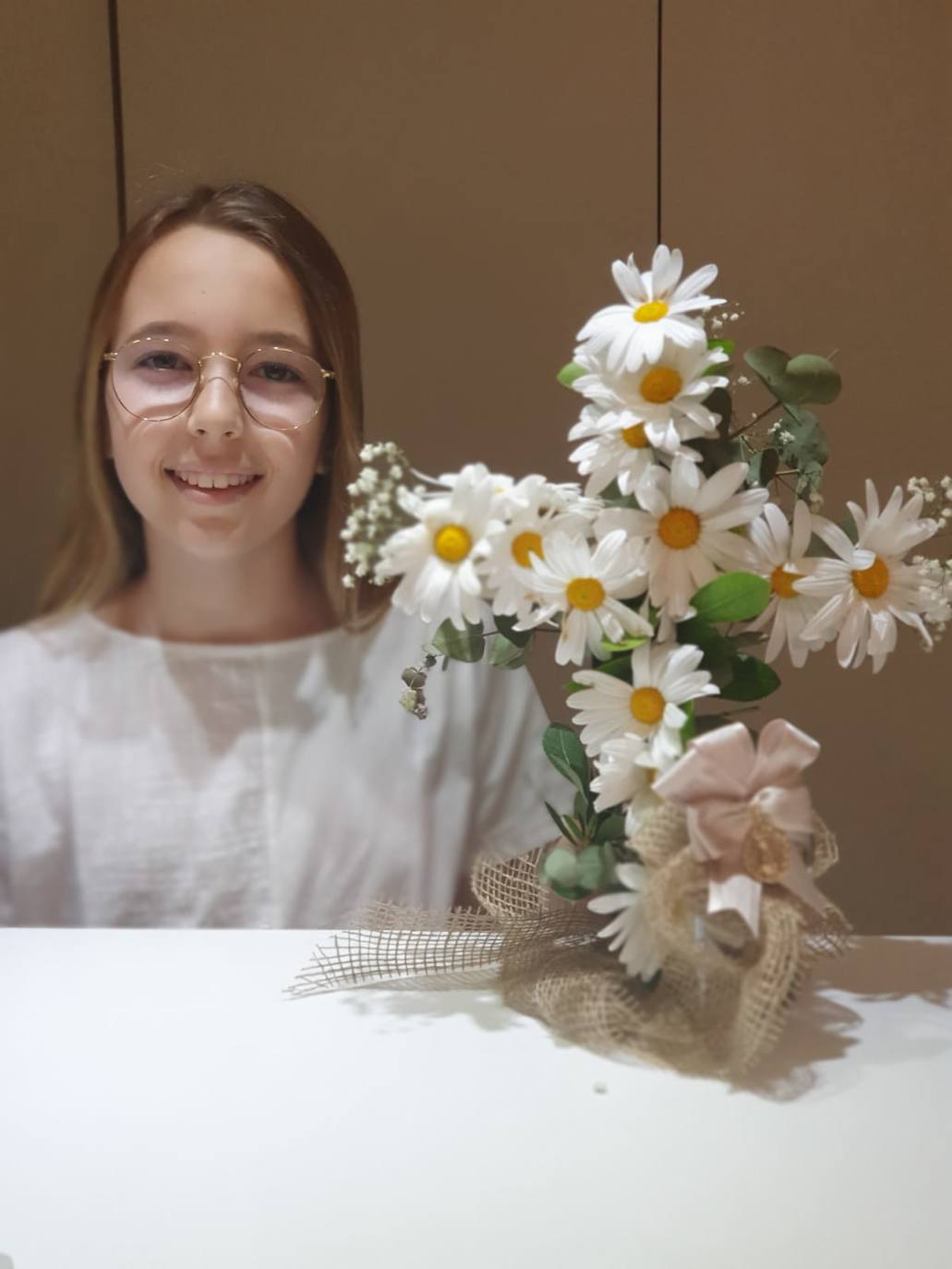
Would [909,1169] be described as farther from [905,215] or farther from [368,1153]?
[905,215]

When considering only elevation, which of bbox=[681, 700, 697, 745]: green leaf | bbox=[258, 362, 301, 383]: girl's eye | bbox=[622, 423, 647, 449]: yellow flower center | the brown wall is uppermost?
the brown wall

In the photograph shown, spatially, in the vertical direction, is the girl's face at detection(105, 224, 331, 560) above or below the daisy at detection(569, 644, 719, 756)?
above

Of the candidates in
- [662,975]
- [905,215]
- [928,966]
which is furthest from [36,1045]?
[905,215]

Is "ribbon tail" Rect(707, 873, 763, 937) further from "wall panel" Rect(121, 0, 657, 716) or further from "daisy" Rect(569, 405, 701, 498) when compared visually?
"wall panel" Rect(121, 0, 657, 716)

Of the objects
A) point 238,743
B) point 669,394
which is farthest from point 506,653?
point 238,743

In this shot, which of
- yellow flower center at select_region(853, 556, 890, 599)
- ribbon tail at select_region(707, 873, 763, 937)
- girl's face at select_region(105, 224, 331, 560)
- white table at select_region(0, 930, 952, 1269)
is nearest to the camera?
white table at select_region(0, 930, 952, 1269)

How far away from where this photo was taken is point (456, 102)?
105cm

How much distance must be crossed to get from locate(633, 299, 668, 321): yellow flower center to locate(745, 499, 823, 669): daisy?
0.49ft

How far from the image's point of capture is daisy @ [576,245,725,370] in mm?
767

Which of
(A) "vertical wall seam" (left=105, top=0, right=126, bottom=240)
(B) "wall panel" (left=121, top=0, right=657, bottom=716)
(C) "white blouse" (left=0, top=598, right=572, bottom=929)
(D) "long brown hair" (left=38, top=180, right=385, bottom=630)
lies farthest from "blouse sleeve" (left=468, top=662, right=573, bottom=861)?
(A) "vertical wall seam" (left=105, top=0, right=126, bottom=240)

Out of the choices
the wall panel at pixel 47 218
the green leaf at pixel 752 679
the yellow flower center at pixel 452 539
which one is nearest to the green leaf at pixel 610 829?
the green leaf at pixel 752 679

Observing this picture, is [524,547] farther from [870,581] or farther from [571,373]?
[870,581]

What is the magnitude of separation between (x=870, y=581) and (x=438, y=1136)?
47 cm

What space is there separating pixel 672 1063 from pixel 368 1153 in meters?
0.21
